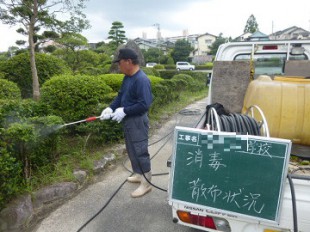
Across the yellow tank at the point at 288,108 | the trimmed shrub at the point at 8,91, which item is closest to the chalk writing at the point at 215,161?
the yellow tank at the point at 288,108

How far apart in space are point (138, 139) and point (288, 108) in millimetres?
1628

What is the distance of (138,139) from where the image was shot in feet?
9.96

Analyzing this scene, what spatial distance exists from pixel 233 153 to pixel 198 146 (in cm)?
22

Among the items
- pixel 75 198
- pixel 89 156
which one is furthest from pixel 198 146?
pixel 89 156

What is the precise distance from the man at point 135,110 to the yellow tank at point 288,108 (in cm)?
127

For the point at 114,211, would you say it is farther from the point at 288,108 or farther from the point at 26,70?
the point at 26,70

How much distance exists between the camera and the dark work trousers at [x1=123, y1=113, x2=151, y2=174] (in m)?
3.01

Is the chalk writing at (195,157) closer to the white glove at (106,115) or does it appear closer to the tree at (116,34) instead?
the white glove at (106,115)

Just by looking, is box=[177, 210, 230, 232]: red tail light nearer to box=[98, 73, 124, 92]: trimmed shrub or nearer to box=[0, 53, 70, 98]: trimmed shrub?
box=[98, 73, 124, 92]: trimmed shrub

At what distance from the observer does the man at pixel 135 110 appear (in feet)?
9.42

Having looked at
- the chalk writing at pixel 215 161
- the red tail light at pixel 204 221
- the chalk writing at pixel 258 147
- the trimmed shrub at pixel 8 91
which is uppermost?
the trimmed shrub at pixel 8 91

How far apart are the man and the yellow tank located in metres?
1.27

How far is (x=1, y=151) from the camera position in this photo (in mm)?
2254

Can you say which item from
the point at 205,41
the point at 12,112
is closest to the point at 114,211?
the point at 12,112
